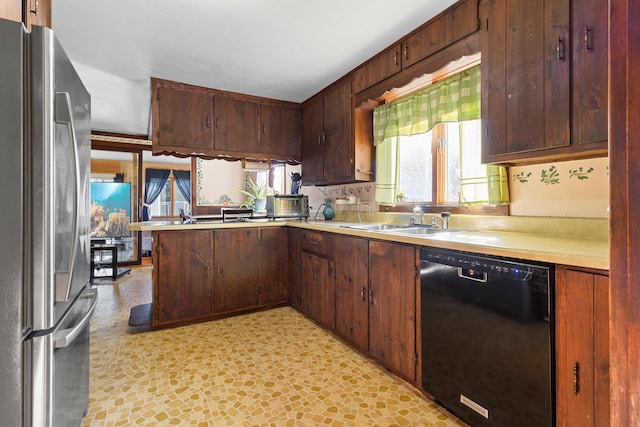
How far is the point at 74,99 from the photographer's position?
1.21m

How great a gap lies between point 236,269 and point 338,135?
65.9 inches

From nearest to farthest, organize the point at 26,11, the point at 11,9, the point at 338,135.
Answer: the point at 11,9
the point at 26,11
the point at 338,135

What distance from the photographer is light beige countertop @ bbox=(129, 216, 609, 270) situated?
1.10 m

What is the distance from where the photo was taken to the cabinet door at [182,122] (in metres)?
3.02

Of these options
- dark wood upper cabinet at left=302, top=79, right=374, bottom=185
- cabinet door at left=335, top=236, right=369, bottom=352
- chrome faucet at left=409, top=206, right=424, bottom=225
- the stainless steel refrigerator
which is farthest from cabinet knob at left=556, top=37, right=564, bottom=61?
the stainless steel refrigerator

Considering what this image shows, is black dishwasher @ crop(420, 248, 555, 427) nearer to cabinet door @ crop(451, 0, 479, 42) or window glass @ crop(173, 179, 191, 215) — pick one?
cabinet door @ crop(451, 0, 479, 42)

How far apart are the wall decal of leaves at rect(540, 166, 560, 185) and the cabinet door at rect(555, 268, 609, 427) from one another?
79cm

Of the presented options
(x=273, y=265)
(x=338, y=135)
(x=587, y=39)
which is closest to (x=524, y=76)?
(x=587, y=39)

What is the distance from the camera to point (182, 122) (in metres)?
3.11

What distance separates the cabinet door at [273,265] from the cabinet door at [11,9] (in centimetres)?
225

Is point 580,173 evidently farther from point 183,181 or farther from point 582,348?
point 183,181

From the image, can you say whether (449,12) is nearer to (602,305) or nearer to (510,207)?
(510,207)

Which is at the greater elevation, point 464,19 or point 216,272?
point 464,19

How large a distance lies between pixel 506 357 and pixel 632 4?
1251 mm
